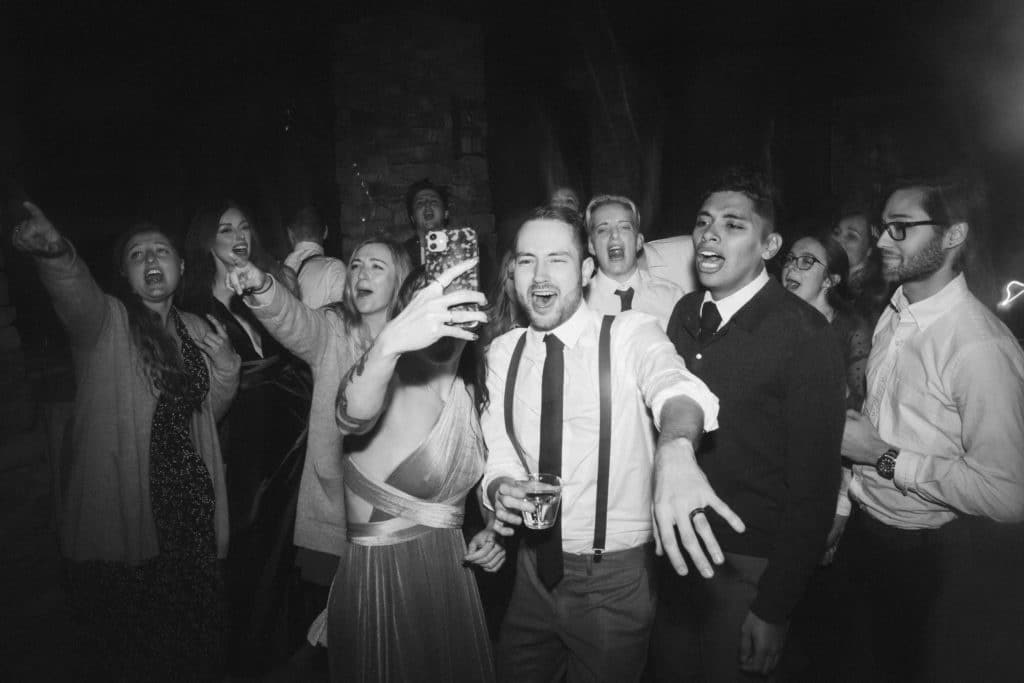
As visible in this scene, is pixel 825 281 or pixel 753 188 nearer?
pixel 753 188

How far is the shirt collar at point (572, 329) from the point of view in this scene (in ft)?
5.79

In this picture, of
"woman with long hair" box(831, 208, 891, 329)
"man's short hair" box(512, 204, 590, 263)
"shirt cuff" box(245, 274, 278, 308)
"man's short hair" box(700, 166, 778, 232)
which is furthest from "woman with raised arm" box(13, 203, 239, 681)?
"woman with long hair" box(831, 208, 891, 329)

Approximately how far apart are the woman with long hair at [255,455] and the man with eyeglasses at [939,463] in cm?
238

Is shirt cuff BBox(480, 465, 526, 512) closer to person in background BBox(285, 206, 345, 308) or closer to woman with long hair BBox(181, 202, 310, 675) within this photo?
woman with long hair BBox(181, 202, 310, 675)

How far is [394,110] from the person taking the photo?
4152 mm

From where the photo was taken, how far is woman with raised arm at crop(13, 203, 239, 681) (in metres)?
2.17

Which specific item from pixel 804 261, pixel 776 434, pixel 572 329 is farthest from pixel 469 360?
pixel 804 261

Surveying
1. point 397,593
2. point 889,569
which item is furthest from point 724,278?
point 397,593

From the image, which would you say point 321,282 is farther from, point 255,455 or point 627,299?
point 627,299

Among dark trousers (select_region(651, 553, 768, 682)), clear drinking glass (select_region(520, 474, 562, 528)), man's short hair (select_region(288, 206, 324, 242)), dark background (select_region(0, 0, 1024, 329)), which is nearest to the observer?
clear drinking glass (select_region(520, 474, 562, 528))

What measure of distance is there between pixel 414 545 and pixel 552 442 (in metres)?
0.62

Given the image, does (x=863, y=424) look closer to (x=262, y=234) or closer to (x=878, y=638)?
(x=878, y=638)

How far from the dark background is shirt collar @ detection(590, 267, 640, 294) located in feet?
4.45

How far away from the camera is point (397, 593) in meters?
1.84
